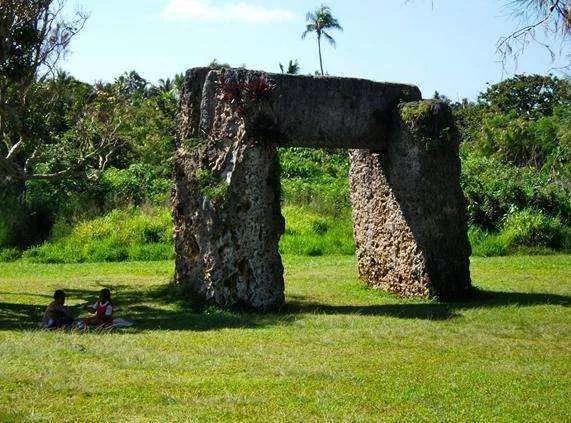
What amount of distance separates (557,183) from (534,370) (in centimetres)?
1882

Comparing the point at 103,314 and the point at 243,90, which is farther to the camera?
the point at 243,90

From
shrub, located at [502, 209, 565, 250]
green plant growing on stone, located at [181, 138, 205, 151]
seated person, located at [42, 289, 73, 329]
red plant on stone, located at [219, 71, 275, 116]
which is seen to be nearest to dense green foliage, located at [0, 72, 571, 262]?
shrub, located at [502, 209, 565, 250]

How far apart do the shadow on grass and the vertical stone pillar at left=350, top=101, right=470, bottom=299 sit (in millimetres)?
674

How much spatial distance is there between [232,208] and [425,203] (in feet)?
11.8

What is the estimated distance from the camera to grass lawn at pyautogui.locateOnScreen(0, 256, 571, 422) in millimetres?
6586

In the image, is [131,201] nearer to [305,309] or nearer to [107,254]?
[107,254]

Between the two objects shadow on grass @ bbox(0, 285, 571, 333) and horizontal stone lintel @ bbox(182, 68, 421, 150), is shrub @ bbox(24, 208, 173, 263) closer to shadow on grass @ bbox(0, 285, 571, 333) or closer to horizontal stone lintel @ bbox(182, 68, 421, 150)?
shadow on grass @ bbox(0, 285, 571, 333)

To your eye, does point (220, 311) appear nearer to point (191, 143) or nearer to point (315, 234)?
point (191, 143)

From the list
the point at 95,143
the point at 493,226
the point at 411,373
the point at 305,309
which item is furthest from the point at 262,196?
the point at 95,143

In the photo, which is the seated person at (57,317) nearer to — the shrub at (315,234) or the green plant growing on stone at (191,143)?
the green plant growing on stone at (191,143)

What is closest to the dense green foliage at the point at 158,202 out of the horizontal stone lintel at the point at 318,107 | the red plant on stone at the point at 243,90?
the horizontal stone lintel at the point at 318,107

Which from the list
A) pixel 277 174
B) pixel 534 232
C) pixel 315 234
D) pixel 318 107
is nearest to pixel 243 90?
pixel 318 107

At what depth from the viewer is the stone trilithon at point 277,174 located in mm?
12914

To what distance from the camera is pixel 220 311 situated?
12.7 m
